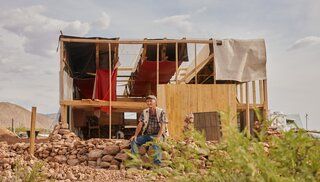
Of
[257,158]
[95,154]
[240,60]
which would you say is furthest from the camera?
[240,60]

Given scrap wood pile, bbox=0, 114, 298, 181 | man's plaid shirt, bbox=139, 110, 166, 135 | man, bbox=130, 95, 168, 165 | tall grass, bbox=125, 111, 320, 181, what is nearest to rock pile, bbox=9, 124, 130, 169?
scrap wood pile, bbox=0, 114, 298, 181

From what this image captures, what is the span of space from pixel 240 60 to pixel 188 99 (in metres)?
2.46

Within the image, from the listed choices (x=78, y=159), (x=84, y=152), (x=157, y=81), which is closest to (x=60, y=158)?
(x=78, y=159)

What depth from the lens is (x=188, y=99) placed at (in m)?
14.9

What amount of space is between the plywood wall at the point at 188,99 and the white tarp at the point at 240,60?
724 mm

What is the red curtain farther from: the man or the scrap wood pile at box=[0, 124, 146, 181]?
the man

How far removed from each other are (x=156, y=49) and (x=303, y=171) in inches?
540

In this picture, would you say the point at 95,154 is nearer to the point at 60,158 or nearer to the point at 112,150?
the point at 112,150

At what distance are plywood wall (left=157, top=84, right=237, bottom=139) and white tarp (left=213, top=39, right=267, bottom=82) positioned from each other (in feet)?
2.37

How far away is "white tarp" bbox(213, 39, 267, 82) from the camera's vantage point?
52.0ft

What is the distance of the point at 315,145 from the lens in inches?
105

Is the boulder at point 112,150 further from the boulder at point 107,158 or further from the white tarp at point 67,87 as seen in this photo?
the white tarp at point 67,87

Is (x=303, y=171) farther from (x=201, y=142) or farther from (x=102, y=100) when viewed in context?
(x=102, y=100)

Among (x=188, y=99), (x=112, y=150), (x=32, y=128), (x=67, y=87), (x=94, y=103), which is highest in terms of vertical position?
(x=67, y=87)
